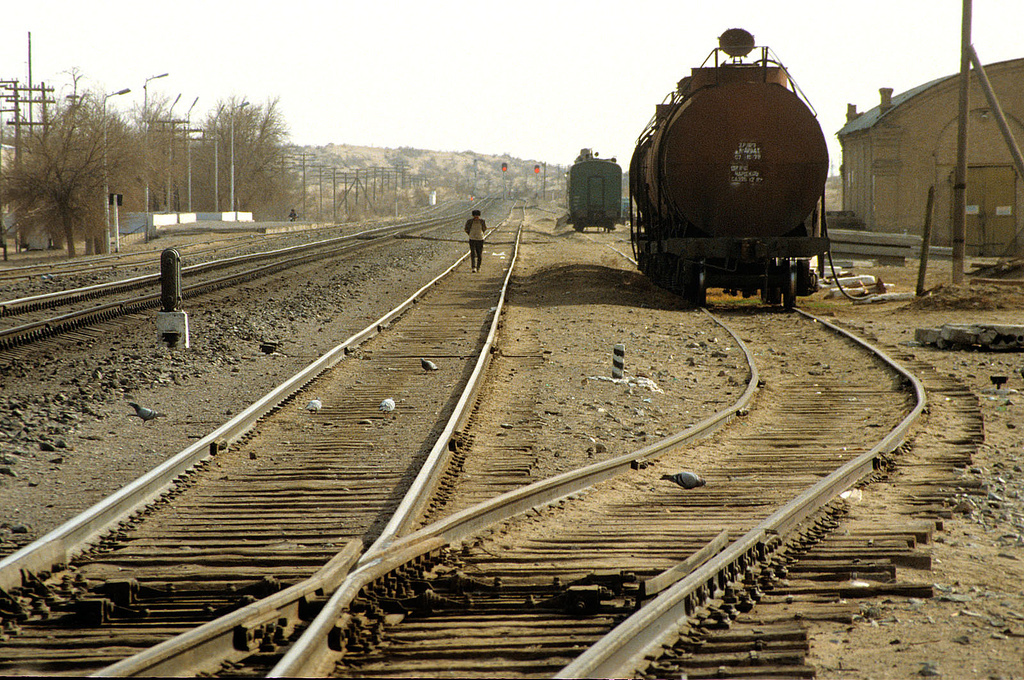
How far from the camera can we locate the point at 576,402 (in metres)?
9.87

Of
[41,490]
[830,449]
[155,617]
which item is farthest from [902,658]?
[41,490]

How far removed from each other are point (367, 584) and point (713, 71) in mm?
16232

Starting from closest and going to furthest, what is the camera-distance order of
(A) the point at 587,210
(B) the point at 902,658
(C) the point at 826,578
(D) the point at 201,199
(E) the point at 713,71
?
(B) the point at 902,658 < (C) the point at 826,578 < (E) the point at 713,71 < (A) the point at 587,210 < (D) the point at 201,199

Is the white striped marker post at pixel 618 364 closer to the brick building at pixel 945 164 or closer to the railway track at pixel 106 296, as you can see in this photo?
the railway track at pixel 106 296

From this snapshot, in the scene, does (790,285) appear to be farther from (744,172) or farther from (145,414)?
(145,414)

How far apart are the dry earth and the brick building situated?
1809 centimetres

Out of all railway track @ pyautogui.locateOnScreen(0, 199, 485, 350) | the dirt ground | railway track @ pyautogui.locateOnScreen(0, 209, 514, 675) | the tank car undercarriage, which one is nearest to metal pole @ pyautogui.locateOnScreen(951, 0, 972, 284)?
the tank car undercarriage

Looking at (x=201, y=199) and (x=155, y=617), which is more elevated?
(x=201, y=199)

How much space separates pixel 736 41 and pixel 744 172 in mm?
2984

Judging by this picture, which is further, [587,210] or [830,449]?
[587,210]

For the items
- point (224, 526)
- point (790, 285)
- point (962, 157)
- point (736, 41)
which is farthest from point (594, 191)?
point (224, 526)

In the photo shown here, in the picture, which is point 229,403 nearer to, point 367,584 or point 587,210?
point 367,584

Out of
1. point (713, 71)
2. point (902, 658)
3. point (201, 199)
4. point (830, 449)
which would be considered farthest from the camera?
point (201, 199)

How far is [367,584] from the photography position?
4.49 m
